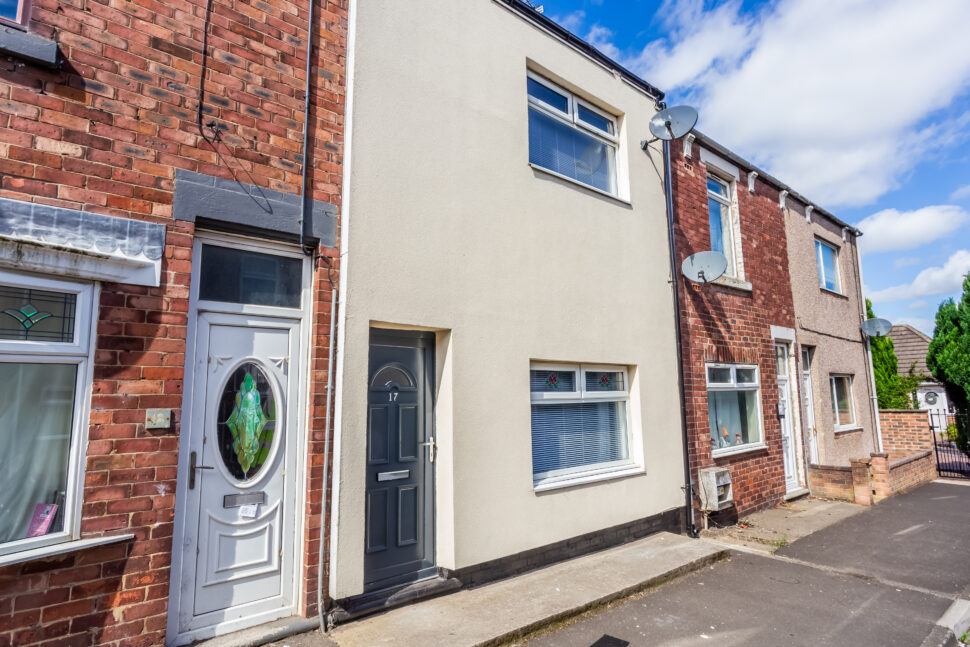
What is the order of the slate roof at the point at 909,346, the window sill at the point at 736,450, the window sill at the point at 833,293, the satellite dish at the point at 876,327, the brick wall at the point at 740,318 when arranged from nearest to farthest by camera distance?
the brick wall at the point at 740,318 < the window sill at the point at 736,450 < the window sill at the point at 833,293 < the satellite dish at the point at 876,327 < the slate roof at the point at 909,346

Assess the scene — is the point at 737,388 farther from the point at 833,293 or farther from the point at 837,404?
the point at 833,293

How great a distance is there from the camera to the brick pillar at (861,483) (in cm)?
905

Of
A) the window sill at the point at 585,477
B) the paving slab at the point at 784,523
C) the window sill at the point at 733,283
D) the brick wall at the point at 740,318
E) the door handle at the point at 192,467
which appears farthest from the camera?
the window sill at the point at 733,283

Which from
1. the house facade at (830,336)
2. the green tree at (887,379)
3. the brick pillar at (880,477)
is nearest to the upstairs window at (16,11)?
the house facade at (830,336)

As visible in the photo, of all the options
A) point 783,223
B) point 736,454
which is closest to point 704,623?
point 736,454

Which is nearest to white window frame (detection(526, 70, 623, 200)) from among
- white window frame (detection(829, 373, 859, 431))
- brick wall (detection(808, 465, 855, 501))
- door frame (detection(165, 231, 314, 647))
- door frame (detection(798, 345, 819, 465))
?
door frame (detection(165, 231, 314, 647))

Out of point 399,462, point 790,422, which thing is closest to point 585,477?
point 399,462

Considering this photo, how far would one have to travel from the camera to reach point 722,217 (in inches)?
364

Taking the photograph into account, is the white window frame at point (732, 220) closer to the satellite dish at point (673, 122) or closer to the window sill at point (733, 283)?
the window sill at point (733, 283)

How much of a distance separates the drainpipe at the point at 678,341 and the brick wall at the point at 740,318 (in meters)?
0.14

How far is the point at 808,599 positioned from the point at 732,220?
20.6ft

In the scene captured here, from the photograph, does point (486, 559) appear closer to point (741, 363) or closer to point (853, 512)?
point (741, 363)

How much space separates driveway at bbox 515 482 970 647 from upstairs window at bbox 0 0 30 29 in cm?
511

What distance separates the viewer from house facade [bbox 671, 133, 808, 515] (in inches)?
306
